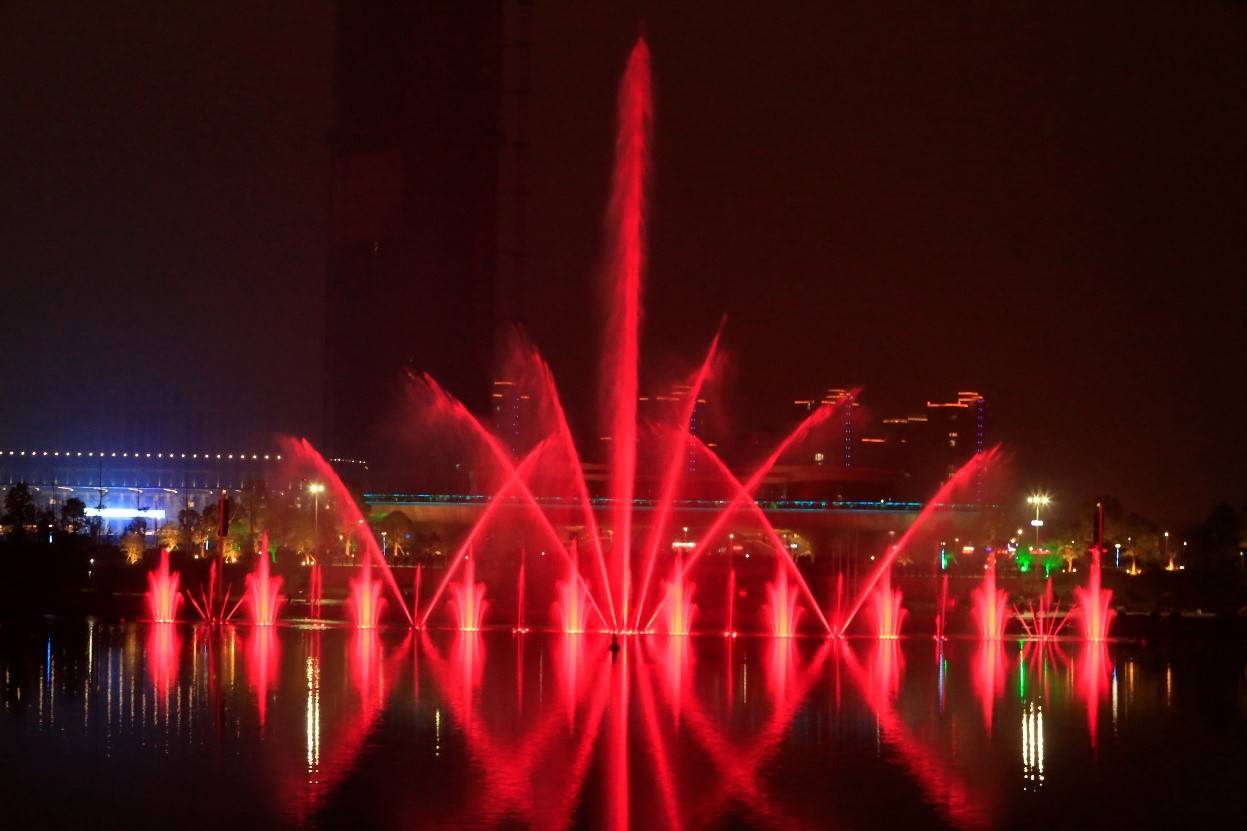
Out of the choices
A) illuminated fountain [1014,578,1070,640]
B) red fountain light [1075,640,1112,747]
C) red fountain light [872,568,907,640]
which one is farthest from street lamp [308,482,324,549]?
red fountain light [1075,640,1112,747]

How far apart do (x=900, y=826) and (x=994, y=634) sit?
28.6 metres

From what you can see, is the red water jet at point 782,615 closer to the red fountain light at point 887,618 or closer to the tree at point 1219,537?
the red fountain light at point 887,618

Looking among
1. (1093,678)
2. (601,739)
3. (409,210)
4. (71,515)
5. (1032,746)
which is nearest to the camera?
(601,739)

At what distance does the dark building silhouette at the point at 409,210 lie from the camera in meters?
160

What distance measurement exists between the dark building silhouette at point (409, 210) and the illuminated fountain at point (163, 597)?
349ft

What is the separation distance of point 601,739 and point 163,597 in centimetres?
2785

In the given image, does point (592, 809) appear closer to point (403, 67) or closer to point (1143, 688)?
point (1143, 688)

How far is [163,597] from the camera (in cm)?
4672

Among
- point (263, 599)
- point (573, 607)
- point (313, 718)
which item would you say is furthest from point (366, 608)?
point (313, 718)

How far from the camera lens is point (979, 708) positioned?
2598 cm

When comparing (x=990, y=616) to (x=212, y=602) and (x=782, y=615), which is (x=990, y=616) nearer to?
(x=782, y=615)

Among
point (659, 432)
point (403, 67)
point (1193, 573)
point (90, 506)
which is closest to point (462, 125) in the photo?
point (403, 67)

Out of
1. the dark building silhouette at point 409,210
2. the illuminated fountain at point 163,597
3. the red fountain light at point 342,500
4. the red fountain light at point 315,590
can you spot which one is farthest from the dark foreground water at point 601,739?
the dark building silhouette at point 409,210

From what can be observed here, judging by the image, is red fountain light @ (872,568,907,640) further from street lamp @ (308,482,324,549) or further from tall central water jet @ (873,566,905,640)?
street lamp @ (308,482,324,549)
